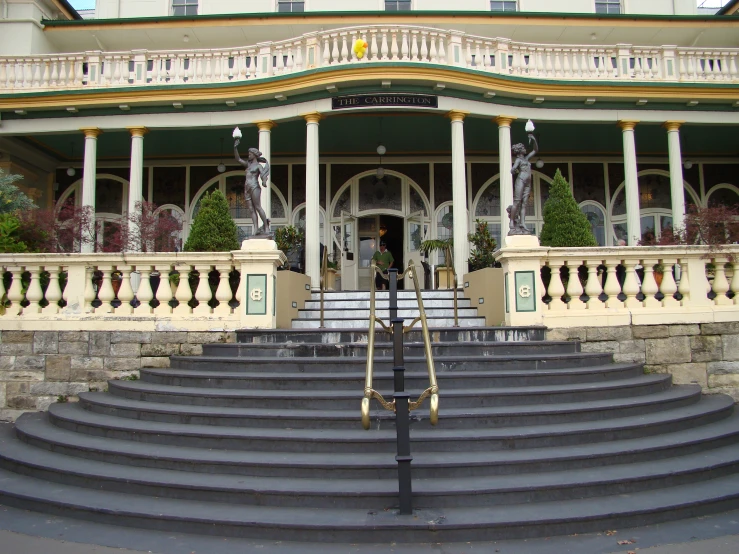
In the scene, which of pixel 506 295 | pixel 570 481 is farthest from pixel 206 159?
pixel 570 481

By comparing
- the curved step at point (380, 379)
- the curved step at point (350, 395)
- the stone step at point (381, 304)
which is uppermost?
the stone step at point (381, 304)

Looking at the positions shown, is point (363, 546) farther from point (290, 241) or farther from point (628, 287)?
point (290, 241)

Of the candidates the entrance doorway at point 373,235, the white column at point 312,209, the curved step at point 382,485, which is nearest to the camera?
the curved step at point 382,485

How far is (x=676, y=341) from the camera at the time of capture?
25.3ft

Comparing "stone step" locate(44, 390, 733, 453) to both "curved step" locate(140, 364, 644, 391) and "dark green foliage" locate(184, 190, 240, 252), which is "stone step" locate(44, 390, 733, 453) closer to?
"curved step" locate(140, 364, 644, 391)

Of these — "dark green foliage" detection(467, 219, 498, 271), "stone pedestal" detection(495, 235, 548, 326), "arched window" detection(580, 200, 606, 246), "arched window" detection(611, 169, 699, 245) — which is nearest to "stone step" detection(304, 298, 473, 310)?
"stone pedestal" detection(495, 235, 548, 326)

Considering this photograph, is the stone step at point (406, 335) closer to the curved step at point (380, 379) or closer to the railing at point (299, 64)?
the curved step at point (380, 379)

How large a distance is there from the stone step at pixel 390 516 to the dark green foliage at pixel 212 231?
5.66m

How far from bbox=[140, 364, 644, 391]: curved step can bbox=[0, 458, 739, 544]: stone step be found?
1788 mm

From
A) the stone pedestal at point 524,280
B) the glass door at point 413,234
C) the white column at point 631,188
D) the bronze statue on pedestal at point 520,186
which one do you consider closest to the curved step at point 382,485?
the stone pedestal at point 524,280

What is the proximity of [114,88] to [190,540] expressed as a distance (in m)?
11.7

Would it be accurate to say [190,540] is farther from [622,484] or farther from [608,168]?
[608,168]

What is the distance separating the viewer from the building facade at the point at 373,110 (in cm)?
1238

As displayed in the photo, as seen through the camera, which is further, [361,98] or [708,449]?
[361,98]
